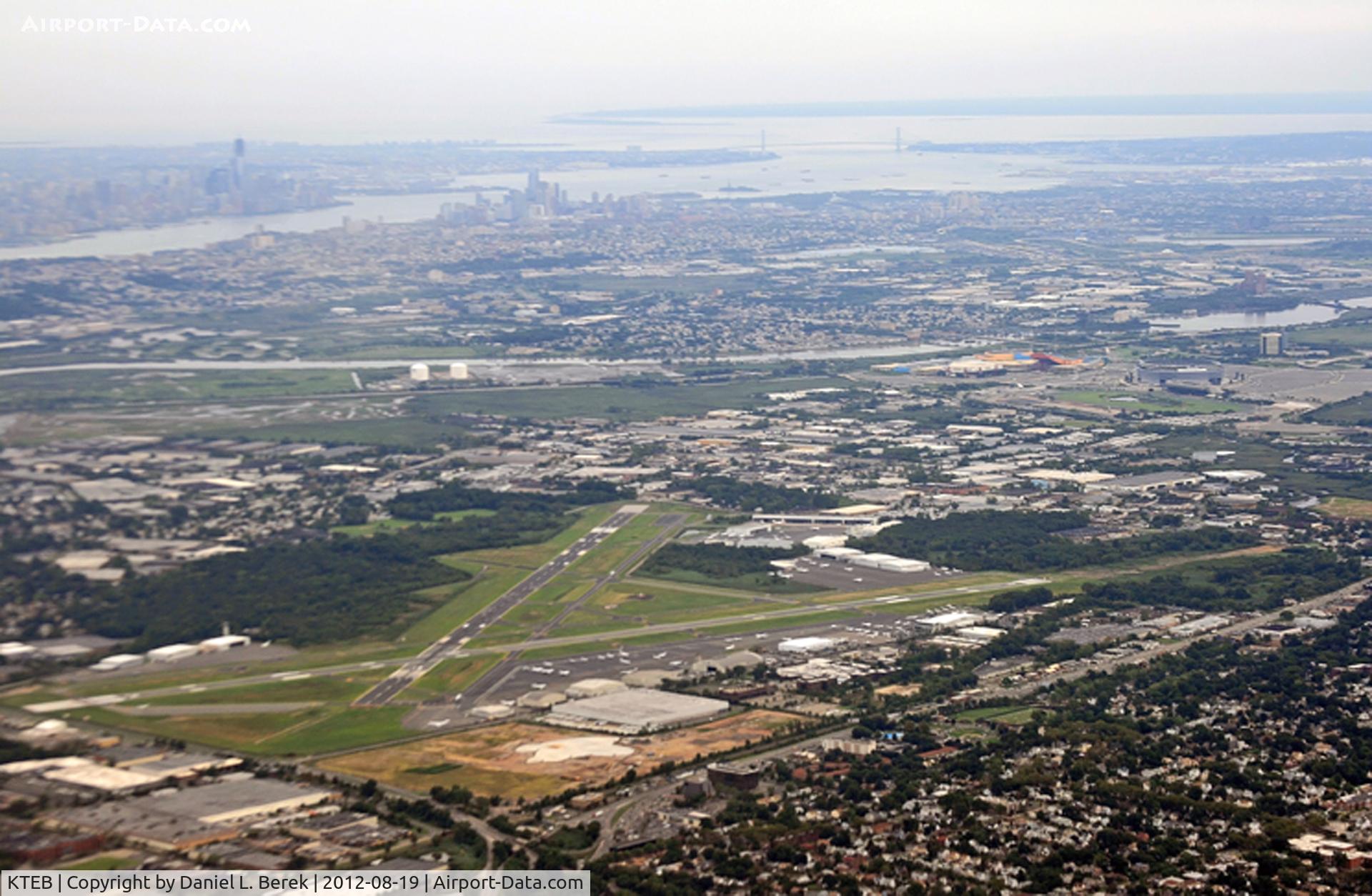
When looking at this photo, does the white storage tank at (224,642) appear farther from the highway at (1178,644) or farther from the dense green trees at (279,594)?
the highway at (1178,644)

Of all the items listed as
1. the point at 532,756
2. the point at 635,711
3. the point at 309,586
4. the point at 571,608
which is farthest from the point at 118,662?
the point at 635,711

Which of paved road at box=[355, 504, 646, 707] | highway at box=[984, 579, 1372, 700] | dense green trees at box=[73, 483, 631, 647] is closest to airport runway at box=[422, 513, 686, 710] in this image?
paved road at box=[355, 504, 646, 707]

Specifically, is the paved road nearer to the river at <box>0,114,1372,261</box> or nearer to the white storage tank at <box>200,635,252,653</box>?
the white storage tank at <box>200,635,252,653</box>

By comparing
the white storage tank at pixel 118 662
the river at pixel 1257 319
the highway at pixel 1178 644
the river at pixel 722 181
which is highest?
the river at pixel 722 181

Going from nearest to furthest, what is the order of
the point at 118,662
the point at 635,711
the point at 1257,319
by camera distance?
the point at 635,711
the point at 118,662
the point at 1257,319

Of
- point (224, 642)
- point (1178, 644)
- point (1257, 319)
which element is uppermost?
point (1257, 319)

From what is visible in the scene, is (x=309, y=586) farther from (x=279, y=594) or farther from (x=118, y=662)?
(x=118, y=662)

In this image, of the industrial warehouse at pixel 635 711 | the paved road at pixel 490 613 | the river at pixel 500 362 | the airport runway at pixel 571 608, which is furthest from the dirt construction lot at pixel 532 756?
the river at pixel 500 362

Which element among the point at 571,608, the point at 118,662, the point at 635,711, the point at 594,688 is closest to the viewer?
the point at 635,711
